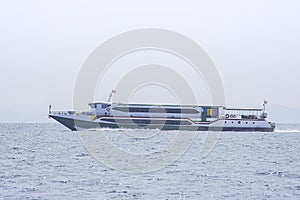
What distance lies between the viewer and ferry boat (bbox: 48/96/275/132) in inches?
4092

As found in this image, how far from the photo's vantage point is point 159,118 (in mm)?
107062

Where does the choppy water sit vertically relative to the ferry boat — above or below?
below

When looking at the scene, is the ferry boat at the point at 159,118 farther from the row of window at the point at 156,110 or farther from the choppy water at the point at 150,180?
the choppy water at the point at 150,180

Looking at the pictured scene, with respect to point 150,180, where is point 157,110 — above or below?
above

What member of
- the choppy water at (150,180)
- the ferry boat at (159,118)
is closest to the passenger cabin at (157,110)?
the ferry boat at (159,118)

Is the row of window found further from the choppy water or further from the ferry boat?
the choppy water

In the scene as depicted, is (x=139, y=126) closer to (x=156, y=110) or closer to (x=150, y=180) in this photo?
(x=156, y=110)

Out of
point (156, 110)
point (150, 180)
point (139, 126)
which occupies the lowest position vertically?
point (150, 180)

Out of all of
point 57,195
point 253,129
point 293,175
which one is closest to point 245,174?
point 293,175

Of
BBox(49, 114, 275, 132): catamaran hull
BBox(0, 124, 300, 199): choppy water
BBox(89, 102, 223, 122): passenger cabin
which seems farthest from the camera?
BBox(89, 102, 223, 122): passenger cabin

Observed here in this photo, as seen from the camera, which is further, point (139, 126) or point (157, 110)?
point (157, 110)

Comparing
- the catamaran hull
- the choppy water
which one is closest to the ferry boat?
the catamaran hull

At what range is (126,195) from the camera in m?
31.8

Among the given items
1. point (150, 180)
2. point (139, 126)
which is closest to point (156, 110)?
point (139, 126)
